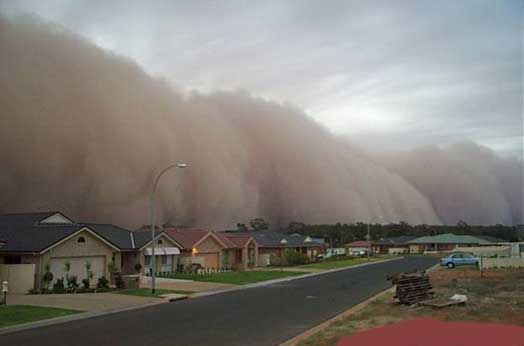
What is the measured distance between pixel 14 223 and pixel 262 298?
1649cm

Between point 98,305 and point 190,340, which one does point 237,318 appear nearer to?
point 190,340

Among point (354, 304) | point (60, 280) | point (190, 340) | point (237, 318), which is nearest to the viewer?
point (190, 340)

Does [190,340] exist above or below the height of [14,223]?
below

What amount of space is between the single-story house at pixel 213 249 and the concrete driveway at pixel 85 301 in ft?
61.8

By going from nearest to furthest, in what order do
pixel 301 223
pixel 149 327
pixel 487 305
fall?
pixel 149 327, pixel 487 305, pixel 301 223

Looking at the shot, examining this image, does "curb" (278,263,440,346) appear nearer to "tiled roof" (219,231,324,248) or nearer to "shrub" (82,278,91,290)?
"shrub" (82,278,91,290)

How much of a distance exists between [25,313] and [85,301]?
12.9ft

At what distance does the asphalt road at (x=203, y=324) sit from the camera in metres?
12.1

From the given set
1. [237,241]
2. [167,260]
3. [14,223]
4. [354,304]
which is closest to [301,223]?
[237,241]

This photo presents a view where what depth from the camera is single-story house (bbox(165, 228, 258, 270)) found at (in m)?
44.1

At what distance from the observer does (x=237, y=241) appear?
55.7m

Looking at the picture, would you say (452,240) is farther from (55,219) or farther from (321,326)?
(321,326)

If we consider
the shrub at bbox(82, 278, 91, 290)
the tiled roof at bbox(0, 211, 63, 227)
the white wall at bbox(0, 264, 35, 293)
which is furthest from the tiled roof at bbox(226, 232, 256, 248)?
the white wall at bbox(0, 264, 35, 293)

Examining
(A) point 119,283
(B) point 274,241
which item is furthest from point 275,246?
(A) point 119,283
